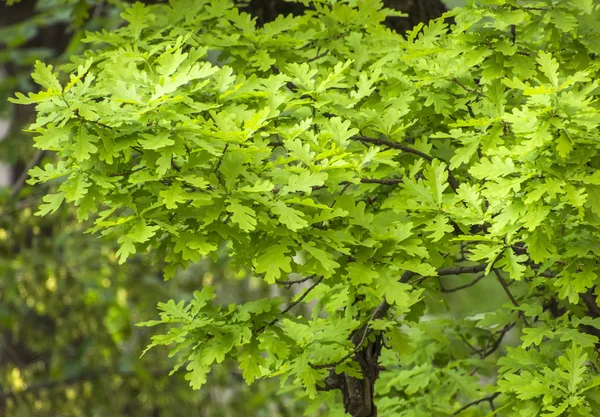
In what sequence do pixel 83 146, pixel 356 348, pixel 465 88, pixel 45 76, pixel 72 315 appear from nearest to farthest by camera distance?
pixel 83 146 → pixel 45 76 → pixel 465 88 → pixel 356 348 → pixel 72 315

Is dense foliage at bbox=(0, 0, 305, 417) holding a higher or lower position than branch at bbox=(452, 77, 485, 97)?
lower

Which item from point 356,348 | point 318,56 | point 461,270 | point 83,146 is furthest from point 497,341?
point 83,146

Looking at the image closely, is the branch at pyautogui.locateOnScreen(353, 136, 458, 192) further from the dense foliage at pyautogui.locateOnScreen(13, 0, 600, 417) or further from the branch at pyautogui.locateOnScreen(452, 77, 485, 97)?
the branch at pyautogui.locateOnScreen(452, 77, 485, 97)

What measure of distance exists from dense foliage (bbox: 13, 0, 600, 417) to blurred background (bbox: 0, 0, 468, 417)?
2653 millimetres

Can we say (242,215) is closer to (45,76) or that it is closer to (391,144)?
(45,76)

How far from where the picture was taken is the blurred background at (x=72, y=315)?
5.62m

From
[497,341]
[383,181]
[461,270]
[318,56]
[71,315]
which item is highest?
[318,56]

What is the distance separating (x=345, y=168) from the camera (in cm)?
248

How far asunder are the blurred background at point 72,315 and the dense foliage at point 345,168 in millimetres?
2653

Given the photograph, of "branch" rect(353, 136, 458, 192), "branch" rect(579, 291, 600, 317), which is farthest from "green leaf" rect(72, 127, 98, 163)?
"branch" rect(579, 291, 600, 317)

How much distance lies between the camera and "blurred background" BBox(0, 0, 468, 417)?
221 inches

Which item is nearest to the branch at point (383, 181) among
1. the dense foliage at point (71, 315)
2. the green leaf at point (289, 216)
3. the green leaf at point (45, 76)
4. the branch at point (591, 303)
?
the green leaf at point (289, 216)

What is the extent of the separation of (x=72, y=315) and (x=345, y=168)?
358cm

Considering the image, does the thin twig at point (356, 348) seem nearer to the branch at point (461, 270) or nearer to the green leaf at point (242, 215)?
the branch at point (461, 270)
